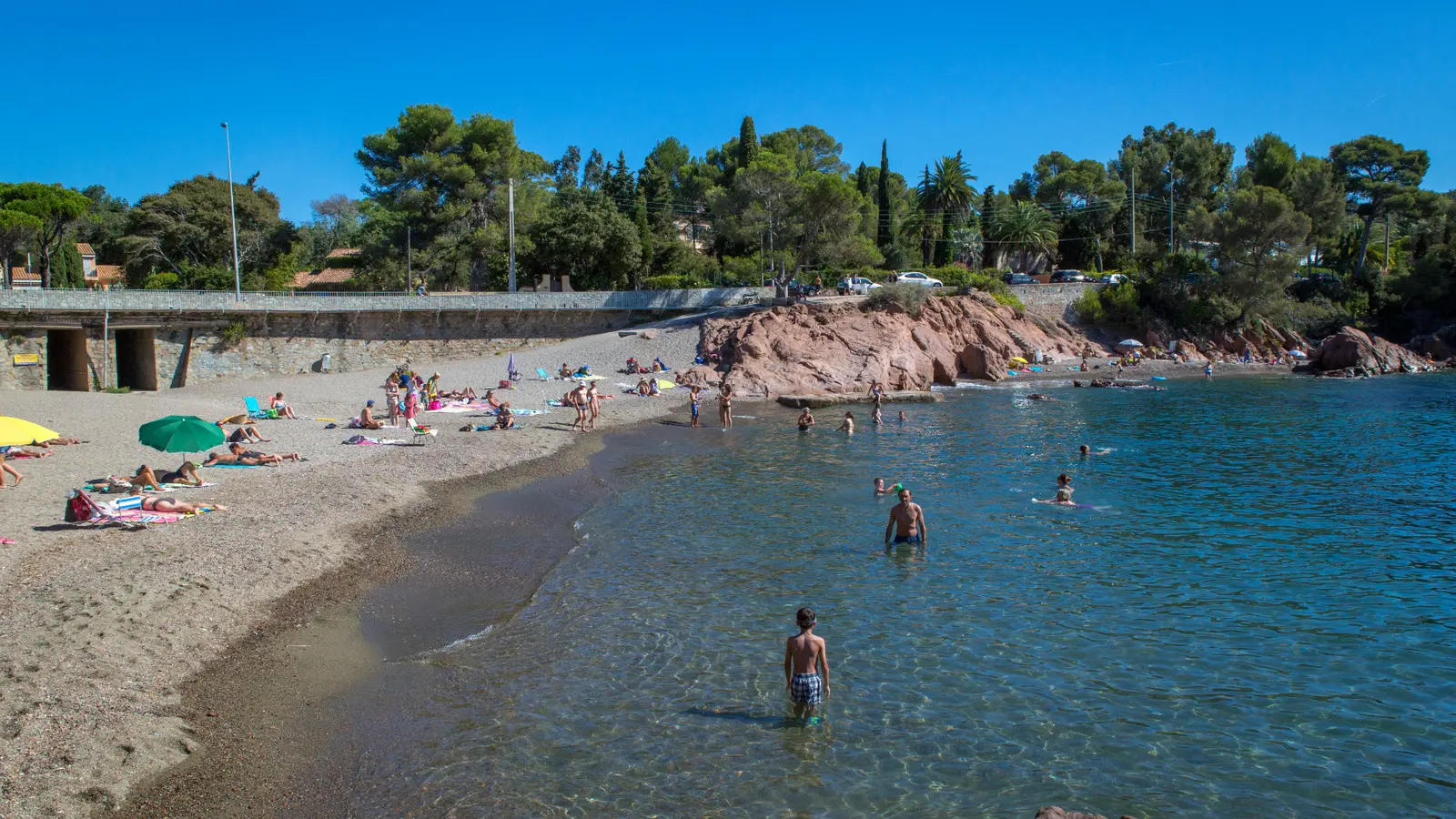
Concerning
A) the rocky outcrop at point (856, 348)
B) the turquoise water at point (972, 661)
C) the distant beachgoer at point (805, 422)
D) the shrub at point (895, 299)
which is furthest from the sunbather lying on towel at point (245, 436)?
the shrub at point (895, 299)

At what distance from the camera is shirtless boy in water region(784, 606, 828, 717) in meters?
9.39

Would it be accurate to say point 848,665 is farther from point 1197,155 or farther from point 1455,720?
point 1197,155

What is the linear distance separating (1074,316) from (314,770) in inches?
2192

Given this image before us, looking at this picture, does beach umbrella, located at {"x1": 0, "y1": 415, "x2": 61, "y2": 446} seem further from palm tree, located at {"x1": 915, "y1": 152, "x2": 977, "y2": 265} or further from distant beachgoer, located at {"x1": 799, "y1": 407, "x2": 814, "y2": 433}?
palm tree, located at {"x1": 915, "y1": 152, "x2": 977, "y2": 265}

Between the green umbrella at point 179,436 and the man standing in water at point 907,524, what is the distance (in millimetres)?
12205

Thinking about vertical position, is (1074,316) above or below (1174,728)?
above

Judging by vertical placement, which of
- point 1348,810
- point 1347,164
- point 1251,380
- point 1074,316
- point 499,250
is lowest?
point 1348,810

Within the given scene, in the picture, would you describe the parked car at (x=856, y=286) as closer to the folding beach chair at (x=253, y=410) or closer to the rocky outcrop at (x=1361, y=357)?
the rocky outcrop at (x=1361, y=357)

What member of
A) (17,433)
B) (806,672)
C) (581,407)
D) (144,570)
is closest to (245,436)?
(17,433)

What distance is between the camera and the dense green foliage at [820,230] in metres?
53.3

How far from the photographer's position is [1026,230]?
68562 millimetres

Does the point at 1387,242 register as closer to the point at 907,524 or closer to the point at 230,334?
the point at 907,524

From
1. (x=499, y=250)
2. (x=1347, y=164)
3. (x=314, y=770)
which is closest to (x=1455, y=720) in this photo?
(x=314, y=770)

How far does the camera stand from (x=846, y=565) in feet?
48.7
